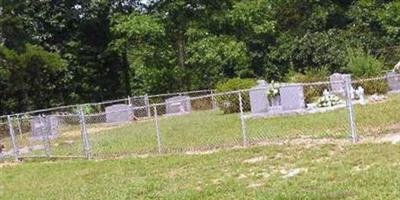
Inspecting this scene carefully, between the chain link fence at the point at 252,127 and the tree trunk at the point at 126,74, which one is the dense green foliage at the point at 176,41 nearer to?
the tree trunk at the point at 126,74

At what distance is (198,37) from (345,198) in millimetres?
30314

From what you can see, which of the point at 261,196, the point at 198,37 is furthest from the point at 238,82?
the point at 261,196

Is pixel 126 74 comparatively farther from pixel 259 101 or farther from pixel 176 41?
pixel 259 101

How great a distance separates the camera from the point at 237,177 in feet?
34.0

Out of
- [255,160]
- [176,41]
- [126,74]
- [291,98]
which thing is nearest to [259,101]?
[291,98]

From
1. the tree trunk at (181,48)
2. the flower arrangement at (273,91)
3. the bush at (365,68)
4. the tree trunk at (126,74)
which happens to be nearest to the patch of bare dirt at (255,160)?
the flower arrangement at (273,91)

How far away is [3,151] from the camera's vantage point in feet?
66.7

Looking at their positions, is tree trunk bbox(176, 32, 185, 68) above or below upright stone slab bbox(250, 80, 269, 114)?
above

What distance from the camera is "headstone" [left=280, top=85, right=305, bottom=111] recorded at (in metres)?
19.7

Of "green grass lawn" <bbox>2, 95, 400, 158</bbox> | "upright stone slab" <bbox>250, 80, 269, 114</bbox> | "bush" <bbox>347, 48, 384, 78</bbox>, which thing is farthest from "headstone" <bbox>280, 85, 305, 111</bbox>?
"bush" <bbox>347, 48, 384, 78</bbox>

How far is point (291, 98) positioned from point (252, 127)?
2943mm

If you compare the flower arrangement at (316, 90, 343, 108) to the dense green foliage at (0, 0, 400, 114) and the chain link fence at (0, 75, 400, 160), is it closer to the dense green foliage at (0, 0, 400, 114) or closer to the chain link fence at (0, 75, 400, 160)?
the chain link fence at (0, 75, 400, 160)

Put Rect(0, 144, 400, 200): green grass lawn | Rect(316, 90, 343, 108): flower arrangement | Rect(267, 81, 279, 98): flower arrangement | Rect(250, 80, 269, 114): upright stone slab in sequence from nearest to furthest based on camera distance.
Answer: Rect(0, 144, 400, 200): green grass lawn
Rect(316, 90, 343, 108): flower arrangement
Rect(267, 81, 279, 98): flower arrangement
Rect(250, 80, 269, 114): upright stone slab

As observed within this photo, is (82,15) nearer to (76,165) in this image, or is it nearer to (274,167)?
(76,165)
